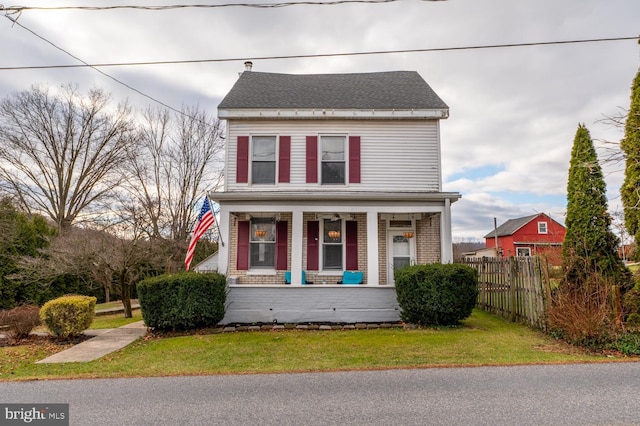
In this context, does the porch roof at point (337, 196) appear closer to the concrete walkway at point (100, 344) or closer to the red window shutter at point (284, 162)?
the red window shutter at point (284, 162)

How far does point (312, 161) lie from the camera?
1156 centimetres

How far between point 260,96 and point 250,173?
9.36ft

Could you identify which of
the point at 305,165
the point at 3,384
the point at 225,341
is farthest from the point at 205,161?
the point at 3,384

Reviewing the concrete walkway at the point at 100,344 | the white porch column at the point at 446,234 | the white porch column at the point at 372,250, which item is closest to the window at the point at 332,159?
the white porch column at the point at 372,250

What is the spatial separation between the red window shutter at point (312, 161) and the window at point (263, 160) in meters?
1.13

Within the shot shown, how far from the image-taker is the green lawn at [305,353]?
5.98m

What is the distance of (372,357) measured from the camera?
256 inches

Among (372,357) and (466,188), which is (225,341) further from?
(466,188)

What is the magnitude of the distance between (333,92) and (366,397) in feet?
35.0

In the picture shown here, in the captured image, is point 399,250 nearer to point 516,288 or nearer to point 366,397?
point 516,288

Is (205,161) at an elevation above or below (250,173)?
above

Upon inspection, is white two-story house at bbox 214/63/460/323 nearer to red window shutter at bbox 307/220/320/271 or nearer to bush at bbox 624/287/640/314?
red window shutter at bbox 307/220/320/271

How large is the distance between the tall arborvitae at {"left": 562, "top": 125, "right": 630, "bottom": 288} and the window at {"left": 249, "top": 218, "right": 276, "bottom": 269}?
8039mm

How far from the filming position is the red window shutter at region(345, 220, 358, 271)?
1136cm
